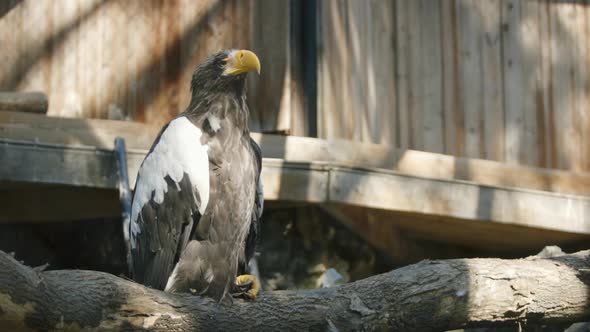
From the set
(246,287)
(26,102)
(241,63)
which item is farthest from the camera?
(26,102)

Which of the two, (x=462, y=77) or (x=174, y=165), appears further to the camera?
(x=462, y=77)

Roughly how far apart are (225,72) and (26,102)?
69.7 inches

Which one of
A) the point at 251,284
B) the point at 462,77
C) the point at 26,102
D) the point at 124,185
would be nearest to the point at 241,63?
the point at 251,284

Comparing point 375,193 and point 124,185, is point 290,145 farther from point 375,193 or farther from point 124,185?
point 124,185

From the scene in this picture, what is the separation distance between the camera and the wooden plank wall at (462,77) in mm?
6621

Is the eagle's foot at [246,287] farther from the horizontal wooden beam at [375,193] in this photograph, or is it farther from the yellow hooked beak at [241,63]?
the horizontal wooden beam at [375,193]

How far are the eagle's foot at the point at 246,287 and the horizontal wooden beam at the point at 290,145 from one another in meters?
1.82

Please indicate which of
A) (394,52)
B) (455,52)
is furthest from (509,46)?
(394,52)

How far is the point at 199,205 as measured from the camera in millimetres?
4551

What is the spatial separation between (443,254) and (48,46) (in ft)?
10.2

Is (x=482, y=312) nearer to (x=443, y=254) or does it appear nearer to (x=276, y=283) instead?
(x=276, y=283)

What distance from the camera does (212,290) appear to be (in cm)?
441

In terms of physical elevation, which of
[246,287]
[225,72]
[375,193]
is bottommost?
[246,287]

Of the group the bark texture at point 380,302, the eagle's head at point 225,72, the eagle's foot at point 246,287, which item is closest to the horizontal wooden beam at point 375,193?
the eagle's head at point 225,72
